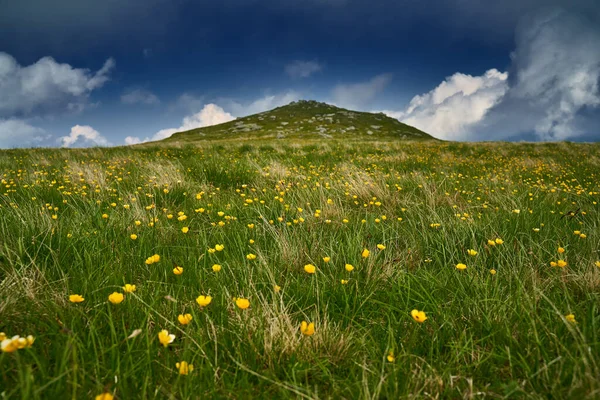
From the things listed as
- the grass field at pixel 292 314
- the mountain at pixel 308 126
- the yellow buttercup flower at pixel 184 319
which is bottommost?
the grass field at pixel 292 314

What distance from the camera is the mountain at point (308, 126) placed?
7769 centimetres

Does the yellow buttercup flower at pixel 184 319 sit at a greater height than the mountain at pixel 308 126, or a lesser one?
lesser

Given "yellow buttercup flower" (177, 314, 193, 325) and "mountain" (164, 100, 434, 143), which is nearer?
"yellow buttercup flower" (177, 314, 193, 325)

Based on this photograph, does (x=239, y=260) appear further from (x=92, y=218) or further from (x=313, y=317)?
(x=92, y=218)

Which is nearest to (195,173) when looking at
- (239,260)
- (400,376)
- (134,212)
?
(134,212)

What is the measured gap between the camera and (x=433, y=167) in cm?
912

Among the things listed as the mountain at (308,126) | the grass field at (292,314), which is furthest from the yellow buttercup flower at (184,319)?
the mountain at (308,126)

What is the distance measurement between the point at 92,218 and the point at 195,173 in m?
3.27

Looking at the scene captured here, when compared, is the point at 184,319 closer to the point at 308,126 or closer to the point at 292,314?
the point at 292,314

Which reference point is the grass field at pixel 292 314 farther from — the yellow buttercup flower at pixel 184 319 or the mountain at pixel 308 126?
the mountain at pixel 308 126

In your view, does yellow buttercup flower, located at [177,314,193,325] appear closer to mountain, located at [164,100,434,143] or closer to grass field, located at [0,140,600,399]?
grass field, located at [0,140,600,399]

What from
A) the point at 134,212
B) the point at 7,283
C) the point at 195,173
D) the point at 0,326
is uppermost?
the point at 195,173

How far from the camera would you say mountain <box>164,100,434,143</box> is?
77688mm

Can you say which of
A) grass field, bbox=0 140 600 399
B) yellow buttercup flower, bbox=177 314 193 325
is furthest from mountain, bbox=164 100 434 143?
yellow buttercup flower, bbox=177 314 193 325
